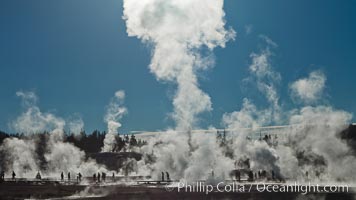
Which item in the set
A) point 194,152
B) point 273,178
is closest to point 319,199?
point 273,178

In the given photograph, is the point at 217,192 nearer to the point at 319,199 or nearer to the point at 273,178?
the point at 319,199

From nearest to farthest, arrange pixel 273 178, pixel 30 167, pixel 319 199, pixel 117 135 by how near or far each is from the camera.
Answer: pixel 319 199 → pixel 273 178 → pixel 30 167 → pixel 117 135

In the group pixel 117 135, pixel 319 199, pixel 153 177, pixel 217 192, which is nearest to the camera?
pixel 319 199

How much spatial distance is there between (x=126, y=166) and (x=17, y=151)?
28.5 m

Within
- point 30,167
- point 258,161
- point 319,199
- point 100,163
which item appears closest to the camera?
point 319,199

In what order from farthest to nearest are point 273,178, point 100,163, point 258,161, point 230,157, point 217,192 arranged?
point 100,163 → point 230,157 → point 258,161 → point 273,178 → point 217,192

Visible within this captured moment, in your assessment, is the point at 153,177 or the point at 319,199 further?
the point at 153,177

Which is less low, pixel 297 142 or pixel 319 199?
pixel 297 142

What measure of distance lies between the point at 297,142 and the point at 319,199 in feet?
158

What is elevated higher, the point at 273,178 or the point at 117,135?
the point at 117,135

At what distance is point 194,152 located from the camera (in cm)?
9869

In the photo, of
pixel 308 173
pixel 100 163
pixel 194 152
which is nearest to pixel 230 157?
pixel 194 152

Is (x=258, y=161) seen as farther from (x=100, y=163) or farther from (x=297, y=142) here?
(x=100, y=163)

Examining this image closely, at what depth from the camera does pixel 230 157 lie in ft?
372
